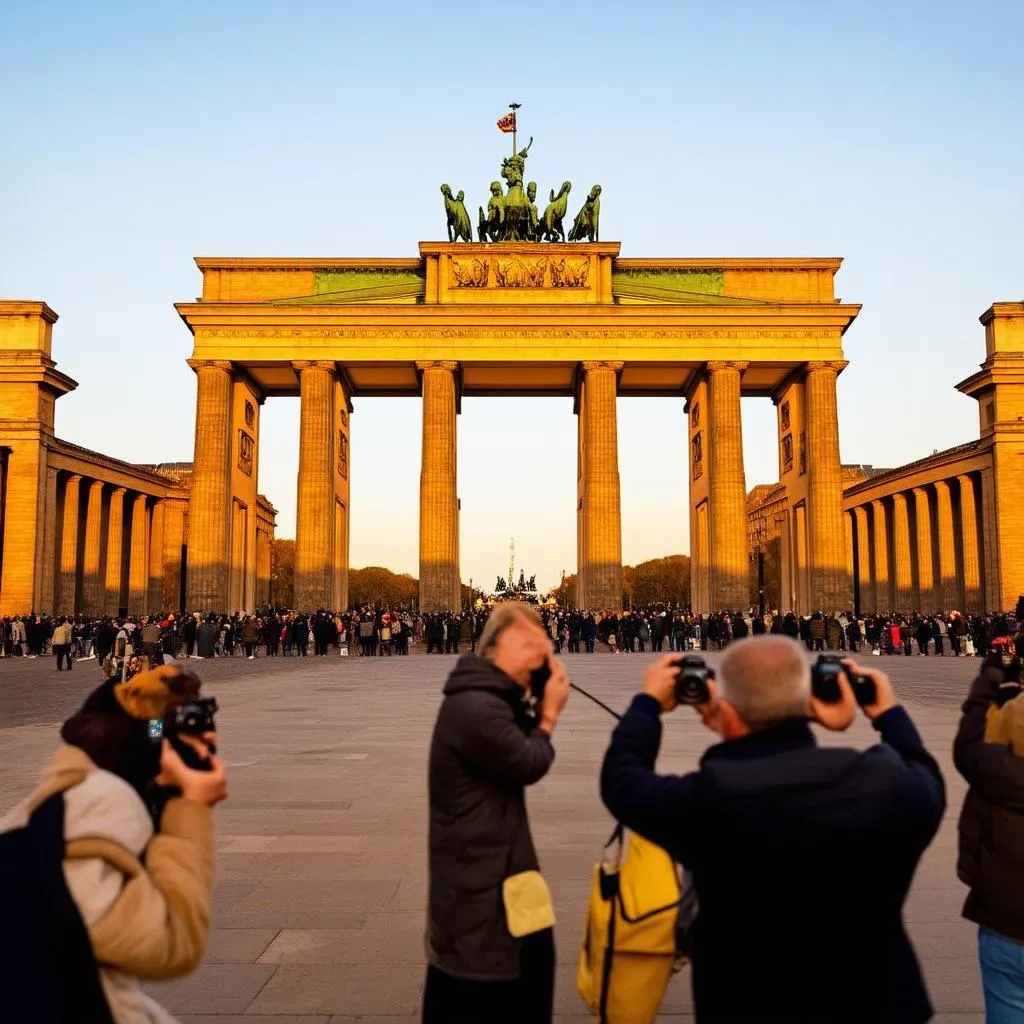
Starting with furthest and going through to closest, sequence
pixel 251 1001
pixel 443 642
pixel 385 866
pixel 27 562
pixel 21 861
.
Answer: pixel 27 562
pixel 443 642
pixel 385 866
pixel 251 1001
pixel 21 861

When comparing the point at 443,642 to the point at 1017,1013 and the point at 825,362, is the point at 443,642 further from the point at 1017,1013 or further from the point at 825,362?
the point at 1017,1013

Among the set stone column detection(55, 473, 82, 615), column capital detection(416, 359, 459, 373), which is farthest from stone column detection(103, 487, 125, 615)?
column capital detection(416, 359, 459, 373)

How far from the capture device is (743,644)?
3.01 m

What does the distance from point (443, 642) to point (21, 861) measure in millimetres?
41984

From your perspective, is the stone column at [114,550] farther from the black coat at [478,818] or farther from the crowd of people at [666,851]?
the crowd of people at [666,851]

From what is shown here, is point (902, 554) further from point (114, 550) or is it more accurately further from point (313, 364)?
point (114, 550)

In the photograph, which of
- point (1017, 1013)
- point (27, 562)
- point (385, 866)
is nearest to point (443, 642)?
point (27, 562)

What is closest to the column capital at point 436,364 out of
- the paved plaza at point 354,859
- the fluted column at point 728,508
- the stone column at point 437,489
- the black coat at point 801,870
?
the stone column at point 437,489

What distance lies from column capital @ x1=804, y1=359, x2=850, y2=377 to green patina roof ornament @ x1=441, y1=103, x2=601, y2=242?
13.1 m

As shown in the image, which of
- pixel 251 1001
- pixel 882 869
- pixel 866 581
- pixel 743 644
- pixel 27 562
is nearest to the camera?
pixel 882 869

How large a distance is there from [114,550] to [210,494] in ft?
67.9

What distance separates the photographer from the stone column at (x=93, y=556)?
6397 cm

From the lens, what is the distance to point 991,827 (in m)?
4.14

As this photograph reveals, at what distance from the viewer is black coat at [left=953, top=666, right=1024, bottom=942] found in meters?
4.02
